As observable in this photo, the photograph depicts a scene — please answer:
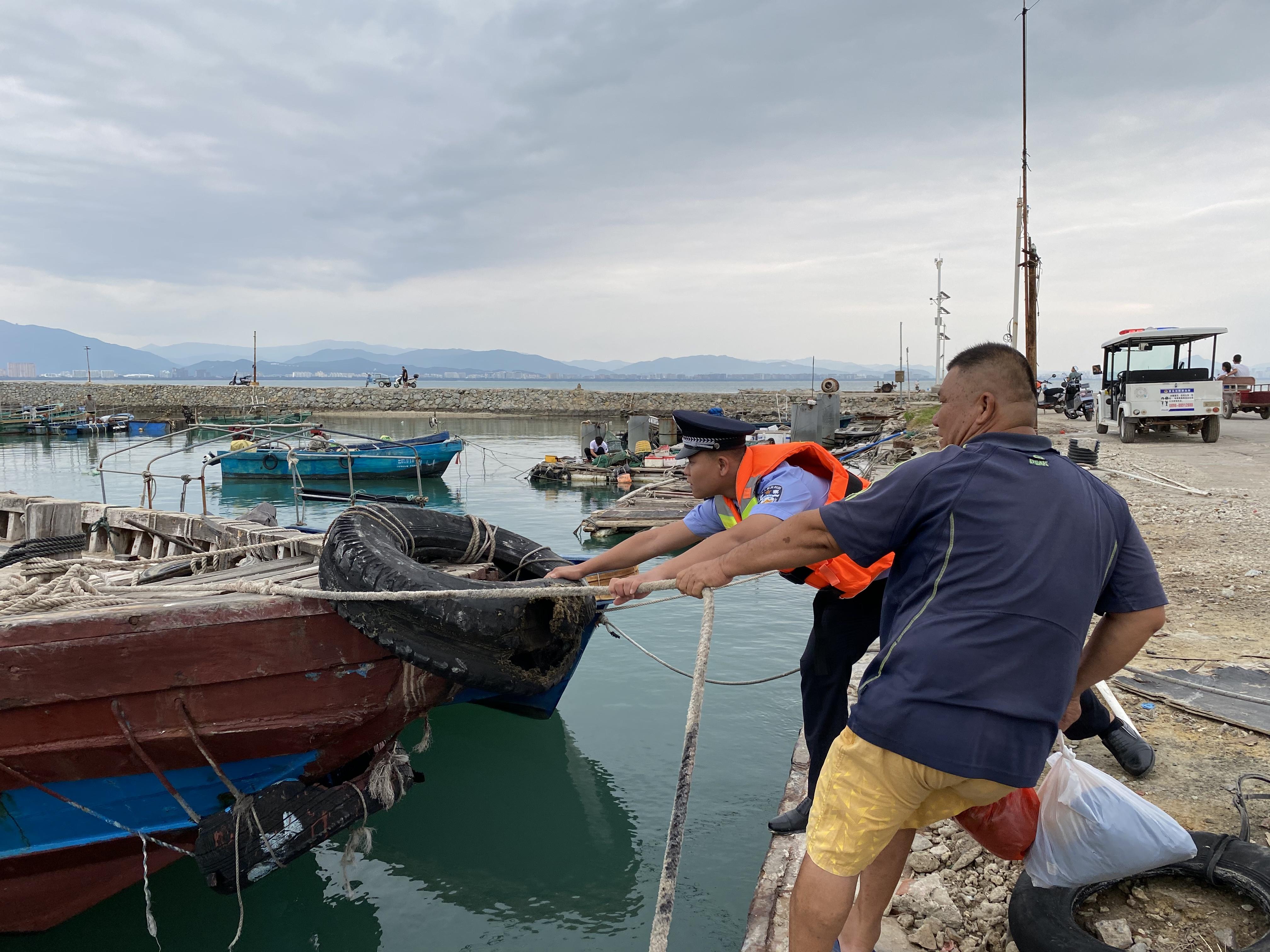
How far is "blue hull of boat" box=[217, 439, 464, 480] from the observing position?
2575cm

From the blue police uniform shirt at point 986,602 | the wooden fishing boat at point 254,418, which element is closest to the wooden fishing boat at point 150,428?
the wooden fishing boat at point 254,418

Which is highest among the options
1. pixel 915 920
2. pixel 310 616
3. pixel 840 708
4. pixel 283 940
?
pixel 310 616

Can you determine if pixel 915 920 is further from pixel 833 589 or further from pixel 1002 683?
pixel 1002 683

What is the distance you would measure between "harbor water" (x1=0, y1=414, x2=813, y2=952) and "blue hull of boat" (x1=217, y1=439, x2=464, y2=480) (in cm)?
1774

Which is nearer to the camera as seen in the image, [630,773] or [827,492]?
[827,492]

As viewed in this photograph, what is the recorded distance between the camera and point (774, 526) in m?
2.91

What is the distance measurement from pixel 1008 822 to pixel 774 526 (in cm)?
128

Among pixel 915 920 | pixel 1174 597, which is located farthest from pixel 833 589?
pixel 1174 597

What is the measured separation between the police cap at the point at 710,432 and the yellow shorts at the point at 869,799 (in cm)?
144

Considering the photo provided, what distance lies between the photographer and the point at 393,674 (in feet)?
13.1

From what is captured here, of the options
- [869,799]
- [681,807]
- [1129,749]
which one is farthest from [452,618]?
[1129,749]

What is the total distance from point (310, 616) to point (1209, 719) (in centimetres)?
481

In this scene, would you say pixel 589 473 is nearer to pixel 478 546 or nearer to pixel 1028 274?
pixel 1028 274

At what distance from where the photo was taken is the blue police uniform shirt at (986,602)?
1958 mm
